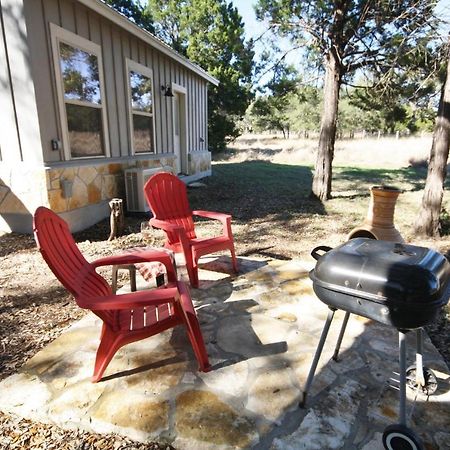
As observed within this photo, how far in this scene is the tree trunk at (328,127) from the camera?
641 centimetres

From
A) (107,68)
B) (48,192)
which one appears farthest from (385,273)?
(107,68)

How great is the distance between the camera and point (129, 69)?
18.4 ft

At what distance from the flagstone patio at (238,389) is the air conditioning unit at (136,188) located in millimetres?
3087

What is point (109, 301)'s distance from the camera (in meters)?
1.57

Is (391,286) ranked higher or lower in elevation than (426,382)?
higher

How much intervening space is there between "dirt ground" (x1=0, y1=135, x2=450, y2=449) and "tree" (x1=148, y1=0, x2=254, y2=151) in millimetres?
7292

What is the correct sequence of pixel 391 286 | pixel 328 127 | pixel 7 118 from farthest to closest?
pixel 328 127 < pixel 7 118 < pixel 391 286

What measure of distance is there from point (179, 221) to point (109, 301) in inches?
74.1

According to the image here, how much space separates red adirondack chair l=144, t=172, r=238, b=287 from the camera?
2861 mm

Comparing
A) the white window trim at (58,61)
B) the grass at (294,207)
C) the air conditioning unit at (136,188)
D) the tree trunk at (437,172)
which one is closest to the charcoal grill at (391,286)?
the grass at (294,207)

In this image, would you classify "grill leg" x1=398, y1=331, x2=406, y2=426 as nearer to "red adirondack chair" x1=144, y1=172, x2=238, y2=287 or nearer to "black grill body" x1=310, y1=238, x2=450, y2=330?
"black grill body" x1=310, y1=238, x2=450, y2=330

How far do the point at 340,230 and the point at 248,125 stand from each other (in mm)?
37041

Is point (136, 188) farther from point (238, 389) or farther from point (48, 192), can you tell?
point (238, 389)

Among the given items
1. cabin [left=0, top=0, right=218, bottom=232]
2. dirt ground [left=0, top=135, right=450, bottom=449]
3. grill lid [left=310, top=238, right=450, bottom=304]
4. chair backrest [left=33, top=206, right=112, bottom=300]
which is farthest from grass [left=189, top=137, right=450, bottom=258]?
grill lid [left=310, top=238, right=450, bottom=304]
